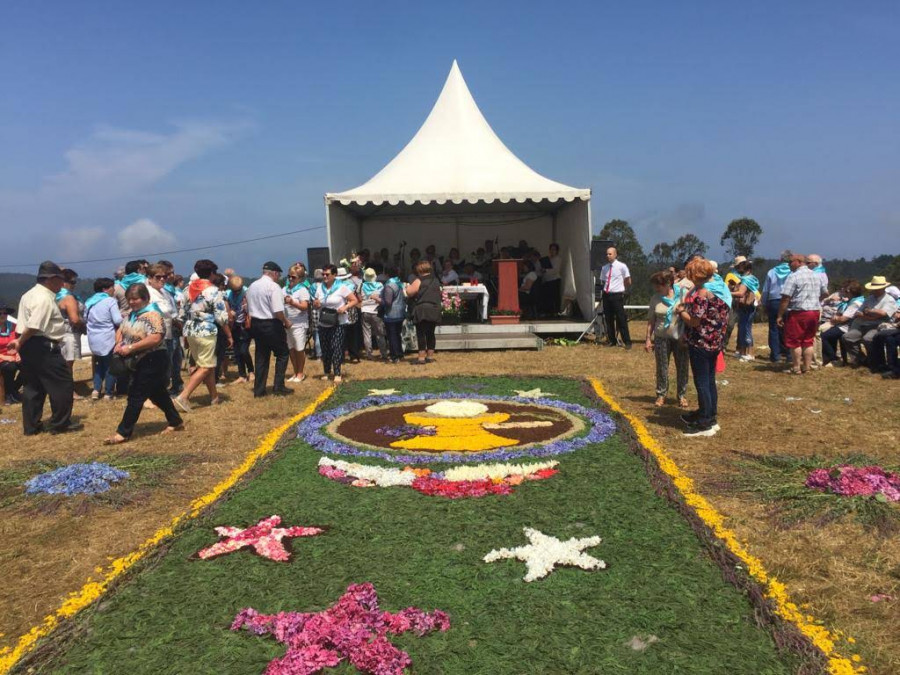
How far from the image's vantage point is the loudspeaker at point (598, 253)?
44.2ft

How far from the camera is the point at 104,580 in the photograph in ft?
12.3

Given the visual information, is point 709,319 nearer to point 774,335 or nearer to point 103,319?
point 774,335

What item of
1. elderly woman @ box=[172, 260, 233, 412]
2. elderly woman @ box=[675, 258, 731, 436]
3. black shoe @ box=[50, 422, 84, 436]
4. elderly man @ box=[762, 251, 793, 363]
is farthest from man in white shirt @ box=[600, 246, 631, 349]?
black shoe @ box=[50, 422, 84, 436]

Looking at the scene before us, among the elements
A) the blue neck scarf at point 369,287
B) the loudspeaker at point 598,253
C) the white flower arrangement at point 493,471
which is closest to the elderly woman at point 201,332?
the blue neck scarf at point 369,287

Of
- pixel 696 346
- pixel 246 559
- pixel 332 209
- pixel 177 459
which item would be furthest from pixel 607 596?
pixel 332 209

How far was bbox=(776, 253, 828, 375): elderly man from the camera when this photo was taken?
9.47 metres

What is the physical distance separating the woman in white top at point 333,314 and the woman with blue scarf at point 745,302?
650cm

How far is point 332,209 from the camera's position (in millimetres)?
13719

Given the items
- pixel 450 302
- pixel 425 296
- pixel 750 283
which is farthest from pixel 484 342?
pixel 750 283

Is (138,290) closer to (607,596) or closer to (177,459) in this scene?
(177,459)

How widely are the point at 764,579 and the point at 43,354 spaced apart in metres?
7.17

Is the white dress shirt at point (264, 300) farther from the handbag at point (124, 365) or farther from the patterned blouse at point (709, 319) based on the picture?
the patterned blouse at point (709, 319)

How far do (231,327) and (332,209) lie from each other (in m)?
4.47

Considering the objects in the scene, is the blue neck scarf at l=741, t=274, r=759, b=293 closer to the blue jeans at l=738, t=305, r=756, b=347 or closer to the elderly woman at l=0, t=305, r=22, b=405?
the blue jeans at l=738, t=305, r=756, b=347
